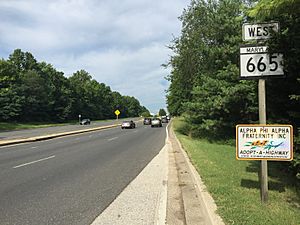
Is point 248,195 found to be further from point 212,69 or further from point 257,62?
point 212,69

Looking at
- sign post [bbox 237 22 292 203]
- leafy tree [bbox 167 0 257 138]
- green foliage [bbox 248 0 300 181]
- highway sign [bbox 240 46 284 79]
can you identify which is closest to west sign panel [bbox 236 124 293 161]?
sign post [bbox 237 22 292 203]

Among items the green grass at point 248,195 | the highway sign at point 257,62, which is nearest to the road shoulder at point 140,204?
the green grass at point 248,195

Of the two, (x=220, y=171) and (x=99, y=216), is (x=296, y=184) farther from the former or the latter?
(x=99, y=216)

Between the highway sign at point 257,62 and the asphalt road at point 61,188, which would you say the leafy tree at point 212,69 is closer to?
the asphalt road at point 61,188

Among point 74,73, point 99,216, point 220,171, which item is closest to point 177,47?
point 220,171

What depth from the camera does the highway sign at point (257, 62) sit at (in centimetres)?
597

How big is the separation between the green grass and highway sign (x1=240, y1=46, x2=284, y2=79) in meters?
2.30

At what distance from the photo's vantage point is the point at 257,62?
599 cm

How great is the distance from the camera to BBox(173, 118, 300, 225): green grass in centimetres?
495

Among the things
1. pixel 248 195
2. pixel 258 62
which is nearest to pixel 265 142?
pixel 248 195

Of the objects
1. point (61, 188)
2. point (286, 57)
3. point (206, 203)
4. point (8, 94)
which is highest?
point (8, 94)

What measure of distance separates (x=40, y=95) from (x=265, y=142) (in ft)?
285

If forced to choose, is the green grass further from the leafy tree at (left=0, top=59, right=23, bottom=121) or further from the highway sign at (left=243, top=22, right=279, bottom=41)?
the leafy tree at (left=0, top=59, right=23, bottom=121)

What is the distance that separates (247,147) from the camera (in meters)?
5.95
